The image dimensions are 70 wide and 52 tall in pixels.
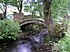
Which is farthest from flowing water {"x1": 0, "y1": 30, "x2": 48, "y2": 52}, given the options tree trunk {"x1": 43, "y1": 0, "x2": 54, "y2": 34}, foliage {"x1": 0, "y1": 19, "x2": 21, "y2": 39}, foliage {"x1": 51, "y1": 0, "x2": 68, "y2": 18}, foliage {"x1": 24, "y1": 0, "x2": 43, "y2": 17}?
foliage {"x1": 24, "y1": 0, "x2": 43, "y2": 17}

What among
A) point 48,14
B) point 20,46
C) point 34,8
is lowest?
point 20,46

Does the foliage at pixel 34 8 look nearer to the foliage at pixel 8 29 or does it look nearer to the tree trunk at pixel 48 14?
the tree trunk at pixel 48 14

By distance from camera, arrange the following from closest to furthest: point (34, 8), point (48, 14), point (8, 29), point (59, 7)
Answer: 1. point (8, 29)
2. point (48, 14)
3. point (59, 7)
4. point (34, 8)

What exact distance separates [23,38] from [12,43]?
5.07 ft

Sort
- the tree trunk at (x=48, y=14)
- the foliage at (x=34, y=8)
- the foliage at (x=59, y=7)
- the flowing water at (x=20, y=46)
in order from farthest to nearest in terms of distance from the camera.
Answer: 1. the foliage at (x=34, y=8)
2. the tree trunk at (x=48, y=14)
3. the foliage at (x=59, y=7)
4. the flowing water at (x=20, y=46)

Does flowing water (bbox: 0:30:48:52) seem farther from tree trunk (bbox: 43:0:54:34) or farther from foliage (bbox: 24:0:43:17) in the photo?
foliage (bbox: 24:0:43:17)

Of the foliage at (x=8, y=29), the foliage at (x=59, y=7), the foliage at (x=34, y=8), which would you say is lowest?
the foliage at (x=8, y=29)

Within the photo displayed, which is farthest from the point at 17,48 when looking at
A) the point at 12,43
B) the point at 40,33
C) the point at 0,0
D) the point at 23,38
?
the point at 0,0

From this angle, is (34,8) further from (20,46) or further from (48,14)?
(20,46)

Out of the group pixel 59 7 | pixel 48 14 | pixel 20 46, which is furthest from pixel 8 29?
pixel 59 7

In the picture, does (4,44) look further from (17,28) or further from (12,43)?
(17,28)

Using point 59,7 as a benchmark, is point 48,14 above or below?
below

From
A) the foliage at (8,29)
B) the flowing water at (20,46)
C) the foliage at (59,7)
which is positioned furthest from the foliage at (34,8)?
the foliage at (8,29)

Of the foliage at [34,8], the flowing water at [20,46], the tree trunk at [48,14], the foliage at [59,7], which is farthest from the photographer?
the foliage at [34,8]
